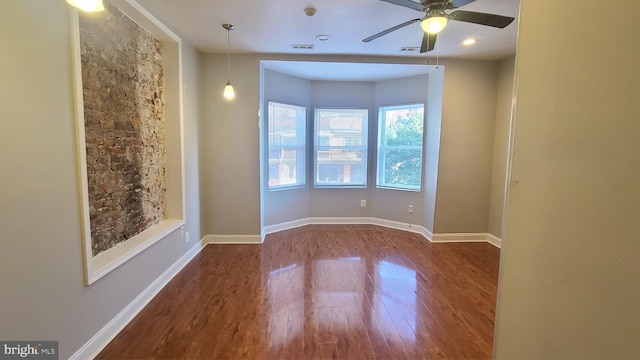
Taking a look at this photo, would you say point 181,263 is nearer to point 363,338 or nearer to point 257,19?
point 363,338

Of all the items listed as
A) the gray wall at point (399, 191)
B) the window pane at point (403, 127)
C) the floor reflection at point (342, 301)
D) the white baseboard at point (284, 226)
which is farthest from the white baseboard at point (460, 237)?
the white baseboard at point (284, 226)

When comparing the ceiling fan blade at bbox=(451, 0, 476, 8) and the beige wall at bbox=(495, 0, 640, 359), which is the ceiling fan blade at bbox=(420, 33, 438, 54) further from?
the beige wall at bbox=(495, 0, 640, 359)

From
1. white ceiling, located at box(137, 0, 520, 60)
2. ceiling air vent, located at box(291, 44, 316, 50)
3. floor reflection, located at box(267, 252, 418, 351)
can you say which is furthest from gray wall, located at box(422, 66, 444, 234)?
ceiling air vent, located at box(291, 44, 316, 50)

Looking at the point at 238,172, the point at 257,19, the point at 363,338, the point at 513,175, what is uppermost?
the point at 257,19

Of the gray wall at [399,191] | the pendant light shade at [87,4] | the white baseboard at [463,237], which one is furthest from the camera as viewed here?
the gray wall at [399,191]

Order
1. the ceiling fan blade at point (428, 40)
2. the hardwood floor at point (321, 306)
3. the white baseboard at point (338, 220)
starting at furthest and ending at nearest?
the white baseboard at point (338, 220) < the ceiling fan blade at point (428, 40) < the hardwood floor at point (321, 306)

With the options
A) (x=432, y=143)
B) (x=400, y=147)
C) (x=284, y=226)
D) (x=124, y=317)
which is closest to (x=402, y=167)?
(x=400, y=147)

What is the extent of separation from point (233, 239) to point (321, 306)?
2.02 meters

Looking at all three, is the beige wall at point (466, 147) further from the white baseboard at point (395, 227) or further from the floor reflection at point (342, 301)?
the floor reflection at point (342, 301)

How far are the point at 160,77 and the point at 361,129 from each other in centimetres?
321

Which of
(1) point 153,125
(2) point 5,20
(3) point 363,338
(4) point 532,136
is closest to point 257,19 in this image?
(1) point 153,125

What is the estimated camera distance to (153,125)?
299 cm

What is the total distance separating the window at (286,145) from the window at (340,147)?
0.91 feet

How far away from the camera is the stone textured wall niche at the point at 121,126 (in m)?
2.16
